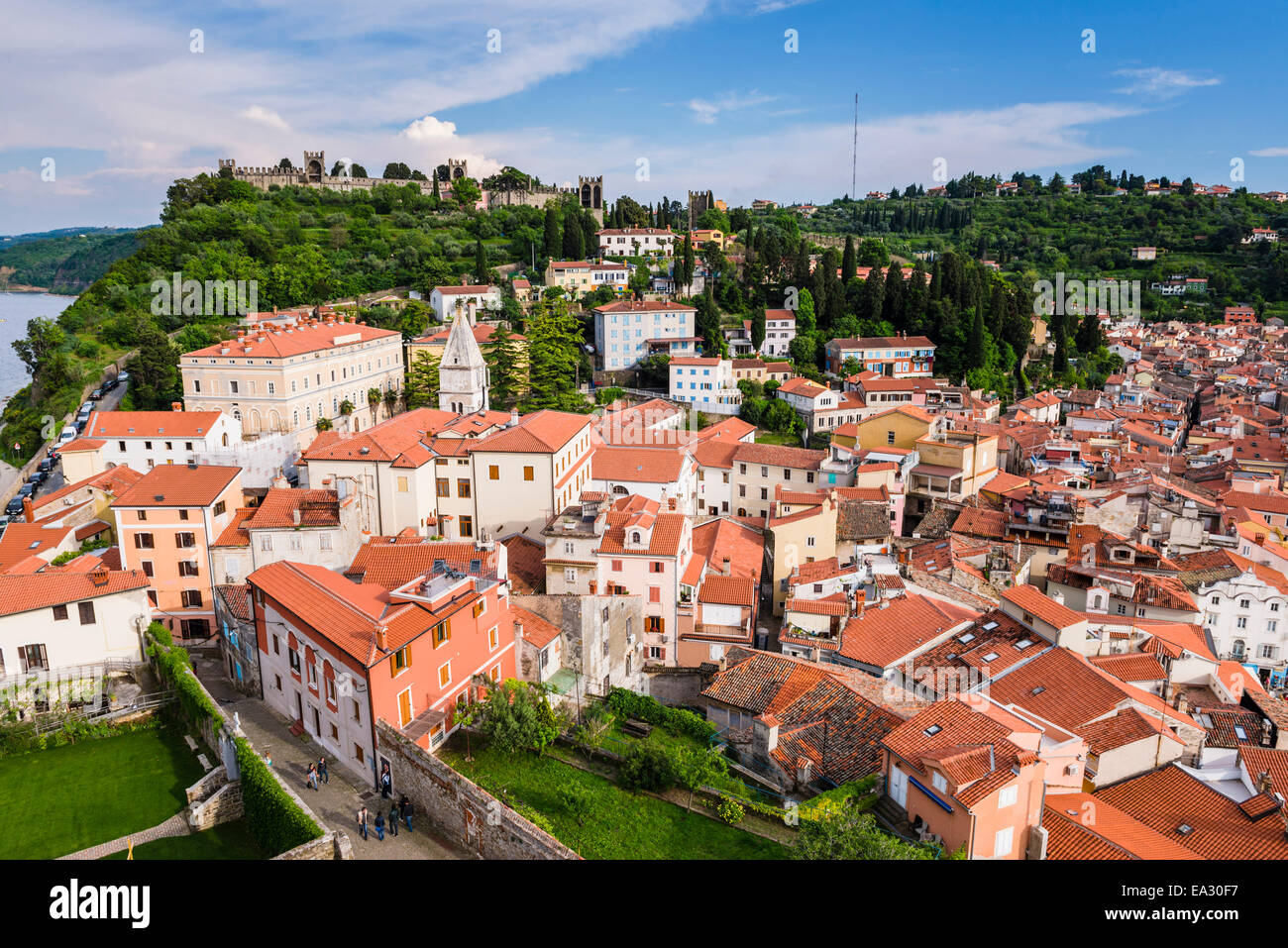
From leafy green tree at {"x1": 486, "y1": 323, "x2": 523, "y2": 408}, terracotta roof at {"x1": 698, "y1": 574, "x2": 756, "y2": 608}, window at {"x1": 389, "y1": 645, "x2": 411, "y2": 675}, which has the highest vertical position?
leafy green tree at {"x1": 486, "y1": 323, "x2": 523, "y2": 408}

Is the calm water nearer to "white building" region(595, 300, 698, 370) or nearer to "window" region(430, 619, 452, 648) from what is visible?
"white building" region(595, 300, 698, 370)

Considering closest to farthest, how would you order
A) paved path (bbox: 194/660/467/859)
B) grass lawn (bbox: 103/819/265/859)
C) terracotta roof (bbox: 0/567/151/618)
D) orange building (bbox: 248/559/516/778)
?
paved path (bbox: 194/660/467/859)
grass lawn (bbox: 103/819/265/859)
orange building (bbox: 248/559/516/778)
terracotta roof (bbox: 0/567/151/618)

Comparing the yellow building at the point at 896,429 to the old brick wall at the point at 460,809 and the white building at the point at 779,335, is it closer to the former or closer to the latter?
the white building at the point at 779,335

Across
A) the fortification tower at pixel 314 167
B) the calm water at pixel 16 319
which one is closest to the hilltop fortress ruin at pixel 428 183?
the fortification tower at pixel 314 167

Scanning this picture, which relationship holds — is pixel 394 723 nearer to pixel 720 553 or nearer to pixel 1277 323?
pixel 720 553

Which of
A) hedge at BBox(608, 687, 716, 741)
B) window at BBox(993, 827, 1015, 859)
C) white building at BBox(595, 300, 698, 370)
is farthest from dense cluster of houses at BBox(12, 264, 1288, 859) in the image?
white building at BBox(595, 300, 698, 370)

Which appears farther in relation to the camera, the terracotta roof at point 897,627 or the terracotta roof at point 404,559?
A: the terracotta roof at point 897,627
